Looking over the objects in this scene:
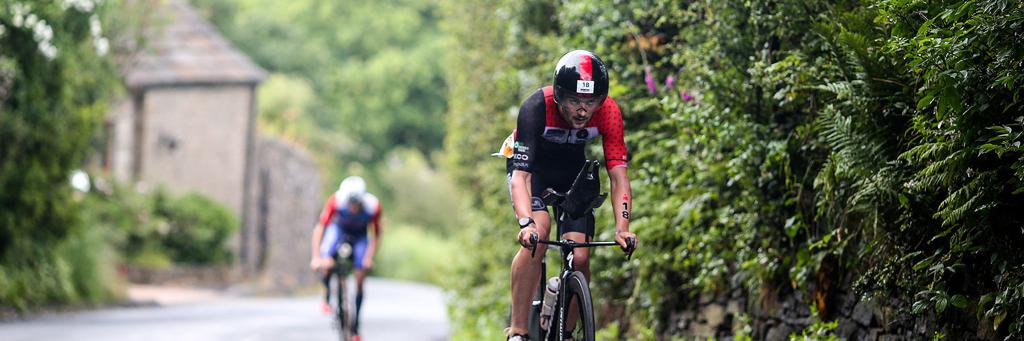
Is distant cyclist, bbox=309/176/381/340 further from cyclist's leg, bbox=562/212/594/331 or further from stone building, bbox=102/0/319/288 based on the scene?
stone building, bbox=102/0/319/288

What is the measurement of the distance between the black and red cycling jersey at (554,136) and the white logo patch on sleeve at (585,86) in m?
0.29

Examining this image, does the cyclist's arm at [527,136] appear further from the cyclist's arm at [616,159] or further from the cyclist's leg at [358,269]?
the cyclist's leg at [358,269]

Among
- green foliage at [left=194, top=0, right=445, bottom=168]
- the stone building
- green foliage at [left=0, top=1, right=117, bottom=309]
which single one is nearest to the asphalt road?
green foliage at [left=0, top=1, right=117, bottom=309]

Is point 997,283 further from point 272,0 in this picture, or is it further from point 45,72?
point 272,0

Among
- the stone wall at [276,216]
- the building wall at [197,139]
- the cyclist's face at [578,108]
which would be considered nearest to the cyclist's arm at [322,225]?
the cyclist's face at [578,108]

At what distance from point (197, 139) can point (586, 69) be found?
30.0 meters

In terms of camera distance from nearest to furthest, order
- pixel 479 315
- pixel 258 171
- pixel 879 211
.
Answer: pixel 879 211
pixel 479 315
pixel 258 171

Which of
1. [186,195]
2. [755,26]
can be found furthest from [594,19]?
[186,195]

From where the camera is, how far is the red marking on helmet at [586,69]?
642 centimetres

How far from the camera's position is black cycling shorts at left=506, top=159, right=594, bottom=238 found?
22.5 ft

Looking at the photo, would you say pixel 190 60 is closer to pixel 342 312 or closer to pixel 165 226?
pixel 165 226

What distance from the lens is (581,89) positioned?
6430mm

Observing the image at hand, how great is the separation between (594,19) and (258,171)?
28341 mm

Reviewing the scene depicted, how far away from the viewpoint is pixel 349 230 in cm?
1315
